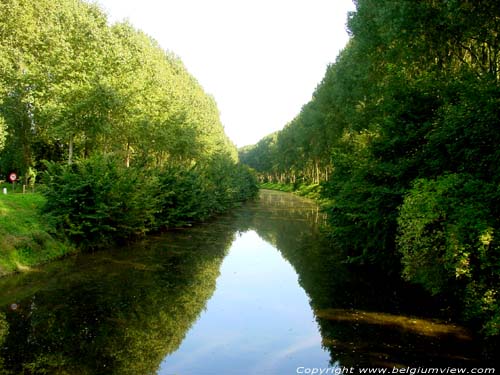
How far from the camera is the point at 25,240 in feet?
58.3

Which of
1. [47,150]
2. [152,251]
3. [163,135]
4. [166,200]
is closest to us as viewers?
[152,251]

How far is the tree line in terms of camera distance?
839 inches

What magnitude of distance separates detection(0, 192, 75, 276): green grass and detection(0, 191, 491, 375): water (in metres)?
0.74

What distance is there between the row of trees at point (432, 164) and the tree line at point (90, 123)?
38.8 ft

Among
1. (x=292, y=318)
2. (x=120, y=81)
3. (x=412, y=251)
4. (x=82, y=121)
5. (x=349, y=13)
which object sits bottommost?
(x=292, y=318)

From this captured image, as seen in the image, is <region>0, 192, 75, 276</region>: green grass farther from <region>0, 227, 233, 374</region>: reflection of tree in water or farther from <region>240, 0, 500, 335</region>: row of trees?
<region>240, 0, 500, 335</region>: row of trees

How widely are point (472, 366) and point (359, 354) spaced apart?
234 cm

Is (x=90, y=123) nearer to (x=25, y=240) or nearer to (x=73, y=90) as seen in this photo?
(x=73, y=90)

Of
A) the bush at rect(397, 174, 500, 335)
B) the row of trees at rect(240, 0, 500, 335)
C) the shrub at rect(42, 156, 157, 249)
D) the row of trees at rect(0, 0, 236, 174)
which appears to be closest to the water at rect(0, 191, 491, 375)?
the bush at rect(397, 174, 500, 335)

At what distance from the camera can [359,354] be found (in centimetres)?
952

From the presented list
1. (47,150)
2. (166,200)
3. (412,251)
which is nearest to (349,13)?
(166,200)

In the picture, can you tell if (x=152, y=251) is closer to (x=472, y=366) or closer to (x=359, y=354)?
(x=359, y=354)

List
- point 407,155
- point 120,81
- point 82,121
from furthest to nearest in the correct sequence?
point 120,81 → point 82,121 → point 407,155

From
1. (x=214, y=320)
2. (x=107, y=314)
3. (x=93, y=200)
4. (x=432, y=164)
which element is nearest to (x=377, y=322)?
(x=214, y=320)
